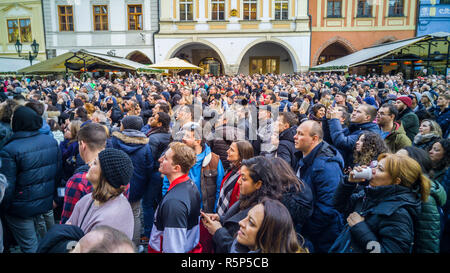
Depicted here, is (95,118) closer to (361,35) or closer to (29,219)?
(29,219)

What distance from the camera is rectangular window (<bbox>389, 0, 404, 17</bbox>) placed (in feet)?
76.4

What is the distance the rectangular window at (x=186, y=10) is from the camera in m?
23.1

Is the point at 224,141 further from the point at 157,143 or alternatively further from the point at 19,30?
the point at 19,30

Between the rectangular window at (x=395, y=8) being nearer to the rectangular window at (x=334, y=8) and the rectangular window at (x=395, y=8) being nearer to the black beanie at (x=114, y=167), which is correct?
the rectangular window at (x=334, y=8)

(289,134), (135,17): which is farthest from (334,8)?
(289,134)

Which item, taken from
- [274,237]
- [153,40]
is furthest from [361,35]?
[274,237]

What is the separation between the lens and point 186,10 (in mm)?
23250

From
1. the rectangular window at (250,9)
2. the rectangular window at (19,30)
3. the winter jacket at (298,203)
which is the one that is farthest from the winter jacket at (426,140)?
the rectangular window at (19,30)

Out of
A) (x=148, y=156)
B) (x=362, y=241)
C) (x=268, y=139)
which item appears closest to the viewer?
(x=362, y=241)

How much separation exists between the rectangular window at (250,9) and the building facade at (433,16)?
12.9 metres

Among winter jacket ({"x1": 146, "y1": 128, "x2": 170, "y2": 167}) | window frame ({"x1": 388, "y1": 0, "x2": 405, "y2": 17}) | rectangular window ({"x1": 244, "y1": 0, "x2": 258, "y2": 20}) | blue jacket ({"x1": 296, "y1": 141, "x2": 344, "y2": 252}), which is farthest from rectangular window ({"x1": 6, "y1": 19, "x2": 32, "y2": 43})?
window frame ({"x1": 388, "y1": 0, "x2": 405, "y2": 17})
